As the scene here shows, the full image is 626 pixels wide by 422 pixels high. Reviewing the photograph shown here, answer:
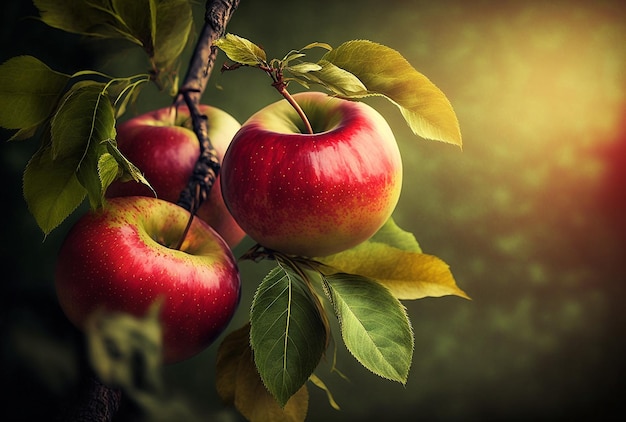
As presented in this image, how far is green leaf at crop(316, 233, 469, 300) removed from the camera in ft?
1.15

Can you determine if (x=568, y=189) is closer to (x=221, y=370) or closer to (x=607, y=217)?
(x=607, y=217)

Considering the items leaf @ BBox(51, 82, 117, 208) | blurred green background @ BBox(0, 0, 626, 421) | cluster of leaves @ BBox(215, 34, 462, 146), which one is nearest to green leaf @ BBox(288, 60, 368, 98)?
cluster of leaves @ BBox(215, 34, 462, 146)

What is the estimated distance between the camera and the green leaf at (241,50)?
0.30 m

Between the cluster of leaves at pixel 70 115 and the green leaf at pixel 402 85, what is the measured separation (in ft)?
0.38

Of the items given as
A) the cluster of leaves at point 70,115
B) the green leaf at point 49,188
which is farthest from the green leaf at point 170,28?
the green leaf at point 49,188

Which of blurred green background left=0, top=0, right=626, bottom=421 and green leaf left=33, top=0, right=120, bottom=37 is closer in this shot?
green leaf left=33, top=0, right=120, bottom=37

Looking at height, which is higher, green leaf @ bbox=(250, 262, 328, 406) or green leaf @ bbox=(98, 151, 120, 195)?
green leaf @ bbox=(98, 151, 120, 195)

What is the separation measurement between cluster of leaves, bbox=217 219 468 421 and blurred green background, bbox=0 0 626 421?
0.56 feet

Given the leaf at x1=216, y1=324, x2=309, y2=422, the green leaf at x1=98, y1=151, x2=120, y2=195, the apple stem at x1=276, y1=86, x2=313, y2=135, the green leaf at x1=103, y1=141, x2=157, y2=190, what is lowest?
the leaf at x1=216, y1=324, x2=309, y2=422

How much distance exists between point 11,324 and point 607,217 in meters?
0.51

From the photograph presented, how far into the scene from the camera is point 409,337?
308mm

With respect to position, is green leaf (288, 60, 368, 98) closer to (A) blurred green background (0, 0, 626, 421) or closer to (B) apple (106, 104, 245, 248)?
(B) apple (106, 104, 245, 248)

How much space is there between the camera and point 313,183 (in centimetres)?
31

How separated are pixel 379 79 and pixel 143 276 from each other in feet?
0.50
